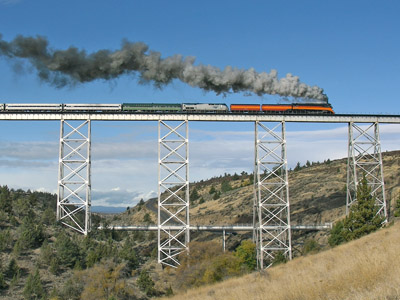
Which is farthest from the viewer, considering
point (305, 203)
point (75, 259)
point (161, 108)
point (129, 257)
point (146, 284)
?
point (305, 203)

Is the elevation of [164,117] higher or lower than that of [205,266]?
higher

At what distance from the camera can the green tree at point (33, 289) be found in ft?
91.7

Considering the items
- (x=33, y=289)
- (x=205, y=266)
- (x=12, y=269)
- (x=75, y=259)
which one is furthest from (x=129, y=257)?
(x=33, y=289)

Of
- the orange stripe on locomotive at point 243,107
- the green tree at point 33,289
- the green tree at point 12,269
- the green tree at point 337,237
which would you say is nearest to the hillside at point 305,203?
the green tree at point 337,237

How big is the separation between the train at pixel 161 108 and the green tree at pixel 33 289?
47.6ft

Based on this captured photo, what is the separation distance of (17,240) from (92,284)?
10.9 metres

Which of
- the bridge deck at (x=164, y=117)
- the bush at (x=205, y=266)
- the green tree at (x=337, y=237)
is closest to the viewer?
the bush at (x=205, y=266)

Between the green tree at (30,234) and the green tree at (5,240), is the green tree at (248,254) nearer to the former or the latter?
the green tree at (30,234)

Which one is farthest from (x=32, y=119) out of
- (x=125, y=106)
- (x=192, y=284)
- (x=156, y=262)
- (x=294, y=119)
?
(x=294, y=119)

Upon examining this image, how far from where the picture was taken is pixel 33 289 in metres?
28.2

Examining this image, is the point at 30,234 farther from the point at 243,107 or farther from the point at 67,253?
the point at 243,107

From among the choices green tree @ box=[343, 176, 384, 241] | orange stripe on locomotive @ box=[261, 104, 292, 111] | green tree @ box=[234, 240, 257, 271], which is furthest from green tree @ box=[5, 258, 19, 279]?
green tree @ box=[343, 176, 384, 241]

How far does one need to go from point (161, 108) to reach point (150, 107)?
36.7 inches

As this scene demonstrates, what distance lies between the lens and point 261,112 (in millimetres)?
39031
